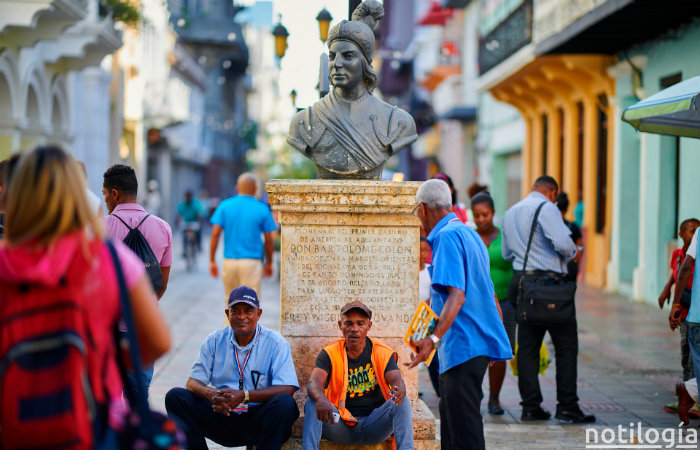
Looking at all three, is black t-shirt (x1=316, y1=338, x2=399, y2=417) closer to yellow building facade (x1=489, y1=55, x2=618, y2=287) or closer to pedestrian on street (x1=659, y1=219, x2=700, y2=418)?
pedestrian on street (x1=659, y1=219, x2=700, y2=418)

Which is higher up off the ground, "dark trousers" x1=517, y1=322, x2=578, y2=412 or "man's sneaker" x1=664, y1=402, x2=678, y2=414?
Answer: "dark trousers" x1=517, y1=322, x2=578, y2=412

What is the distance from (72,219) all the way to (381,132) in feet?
12.6

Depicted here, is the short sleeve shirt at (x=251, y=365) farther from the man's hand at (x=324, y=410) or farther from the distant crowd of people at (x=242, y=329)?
the man's hand at (x=324, y=410)

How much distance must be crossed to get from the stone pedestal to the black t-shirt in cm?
47

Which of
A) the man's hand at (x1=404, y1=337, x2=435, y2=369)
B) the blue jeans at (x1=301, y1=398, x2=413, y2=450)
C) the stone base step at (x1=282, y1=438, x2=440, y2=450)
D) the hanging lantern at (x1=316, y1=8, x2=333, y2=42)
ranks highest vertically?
the hanging lantern at (x1=316, y1=8, x2=333, y2=42)

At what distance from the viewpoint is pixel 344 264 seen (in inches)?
257

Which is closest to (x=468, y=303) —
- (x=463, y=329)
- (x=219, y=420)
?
(x=463, y=329)

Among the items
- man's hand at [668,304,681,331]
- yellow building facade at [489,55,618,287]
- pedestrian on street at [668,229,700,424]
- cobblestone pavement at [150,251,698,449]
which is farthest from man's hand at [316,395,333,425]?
yellow building facade at [489,55,618,287]

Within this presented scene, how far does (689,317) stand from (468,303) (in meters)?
2.31

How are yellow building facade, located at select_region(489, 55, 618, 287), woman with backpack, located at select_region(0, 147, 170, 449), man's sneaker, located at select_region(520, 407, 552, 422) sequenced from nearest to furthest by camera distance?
woman with backpack, located at select_region(0, 147, 170, 449) < man's sneaker, located at select_region(520, 407, 552, 422) < yellow building facade, located at select_region(489, 55, 618, 287)

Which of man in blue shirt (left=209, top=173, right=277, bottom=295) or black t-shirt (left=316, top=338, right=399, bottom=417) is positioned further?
man in blue shirt (left=209, top=173, right=277, bottom=295)

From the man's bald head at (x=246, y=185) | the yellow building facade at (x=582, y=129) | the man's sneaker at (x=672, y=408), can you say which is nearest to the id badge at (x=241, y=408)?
the man's sneaker at (x=672, y=408)

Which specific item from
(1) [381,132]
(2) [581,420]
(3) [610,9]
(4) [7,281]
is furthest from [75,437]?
(3) [610,9]

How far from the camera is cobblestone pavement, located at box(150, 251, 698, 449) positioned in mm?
7566
